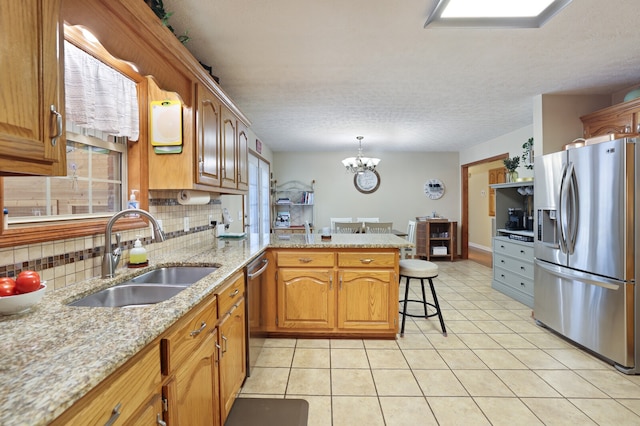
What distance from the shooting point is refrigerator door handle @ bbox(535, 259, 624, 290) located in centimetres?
226

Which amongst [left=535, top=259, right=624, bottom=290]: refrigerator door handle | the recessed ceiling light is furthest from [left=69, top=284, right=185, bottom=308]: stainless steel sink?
[left=535, top=259, right=624, bottom=290]: refrigerator door handle

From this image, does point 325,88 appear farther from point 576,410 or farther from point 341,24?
point 576,410

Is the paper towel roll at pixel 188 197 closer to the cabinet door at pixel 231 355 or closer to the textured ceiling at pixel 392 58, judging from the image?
the cabinet door at pixel 231 355

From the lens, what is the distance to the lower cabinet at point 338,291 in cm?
269

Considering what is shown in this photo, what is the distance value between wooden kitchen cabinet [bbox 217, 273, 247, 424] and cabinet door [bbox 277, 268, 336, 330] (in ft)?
2.42

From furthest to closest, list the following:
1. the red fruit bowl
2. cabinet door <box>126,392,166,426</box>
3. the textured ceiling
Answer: the textured ceiling → the red fruit bowl → cabinet door <box>126,392,166,426</box>

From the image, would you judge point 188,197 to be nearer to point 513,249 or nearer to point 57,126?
point 57,126

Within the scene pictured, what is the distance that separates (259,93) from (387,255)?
2.13m

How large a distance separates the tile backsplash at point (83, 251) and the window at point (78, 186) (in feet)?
0.43

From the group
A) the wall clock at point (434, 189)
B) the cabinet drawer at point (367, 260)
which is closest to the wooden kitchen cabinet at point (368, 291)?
the cabinet drawer at point (367, 260)

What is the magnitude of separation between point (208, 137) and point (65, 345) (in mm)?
1692

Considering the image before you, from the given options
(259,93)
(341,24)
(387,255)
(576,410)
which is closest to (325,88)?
(259,93)

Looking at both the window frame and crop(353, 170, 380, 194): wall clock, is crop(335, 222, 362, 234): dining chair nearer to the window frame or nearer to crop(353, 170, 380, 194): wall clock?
crop(353, 170, 380, 194): wall clock

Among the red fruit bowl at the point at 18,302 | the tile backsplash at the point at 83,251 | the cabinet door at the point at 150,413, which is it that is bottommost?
the cabinet door at the point at 150,413
